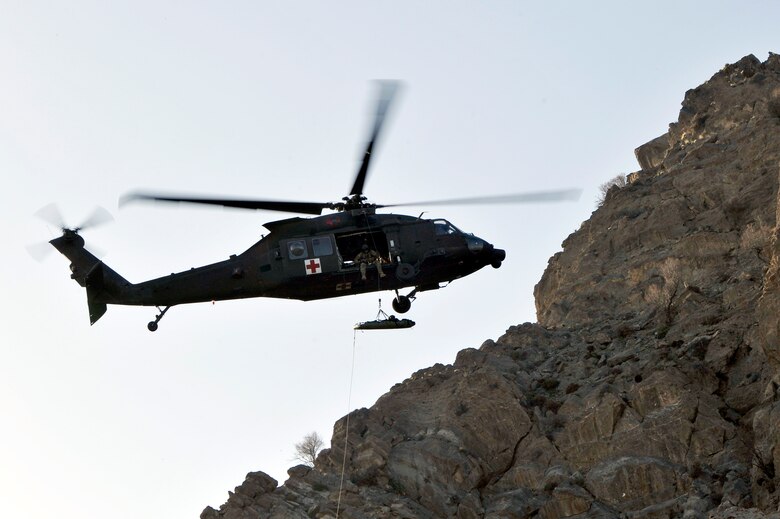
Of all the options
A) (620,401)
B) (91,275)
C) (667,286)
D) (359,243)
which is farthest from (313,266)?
(667,286)

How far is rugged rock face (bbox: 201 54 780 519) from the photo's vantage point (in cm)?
4459

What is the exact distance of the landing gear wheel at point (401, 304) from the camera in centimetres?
4316

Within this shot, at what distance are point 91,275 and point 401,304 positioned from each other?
9.33 metres

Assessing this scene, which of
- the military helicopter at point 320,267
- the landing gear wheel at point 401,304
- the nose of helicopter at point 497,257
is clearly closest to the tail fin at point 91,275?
the military helicopter at point 320,267

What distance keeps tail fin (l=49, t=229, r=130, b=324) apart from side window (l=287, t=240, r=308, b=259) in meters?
5.06

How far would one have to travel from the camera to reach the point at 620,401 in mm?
47312

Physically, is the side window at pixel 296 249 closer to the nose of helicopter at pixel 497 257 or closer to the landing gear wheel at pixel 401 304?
the landing gear wheel at pixel 401 304

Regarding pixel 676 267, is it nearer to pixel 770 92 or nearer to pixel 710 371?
pixel 710 371

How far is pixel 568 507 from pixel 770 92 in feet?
87.0

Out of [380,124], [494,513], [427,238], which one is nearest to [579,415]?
[494,513]

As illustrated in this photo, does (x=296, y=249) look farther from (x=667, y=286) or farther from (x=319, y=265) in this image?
(x=667, y=286)

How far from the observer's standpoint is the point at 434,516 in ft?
150

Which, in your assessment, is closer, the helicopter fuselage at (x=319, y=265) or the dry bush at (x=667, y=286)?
the helicopter fuselage at (x=319, y=265)

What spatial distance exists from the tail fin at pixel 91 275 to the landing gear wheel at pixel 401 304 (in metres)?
8.11
